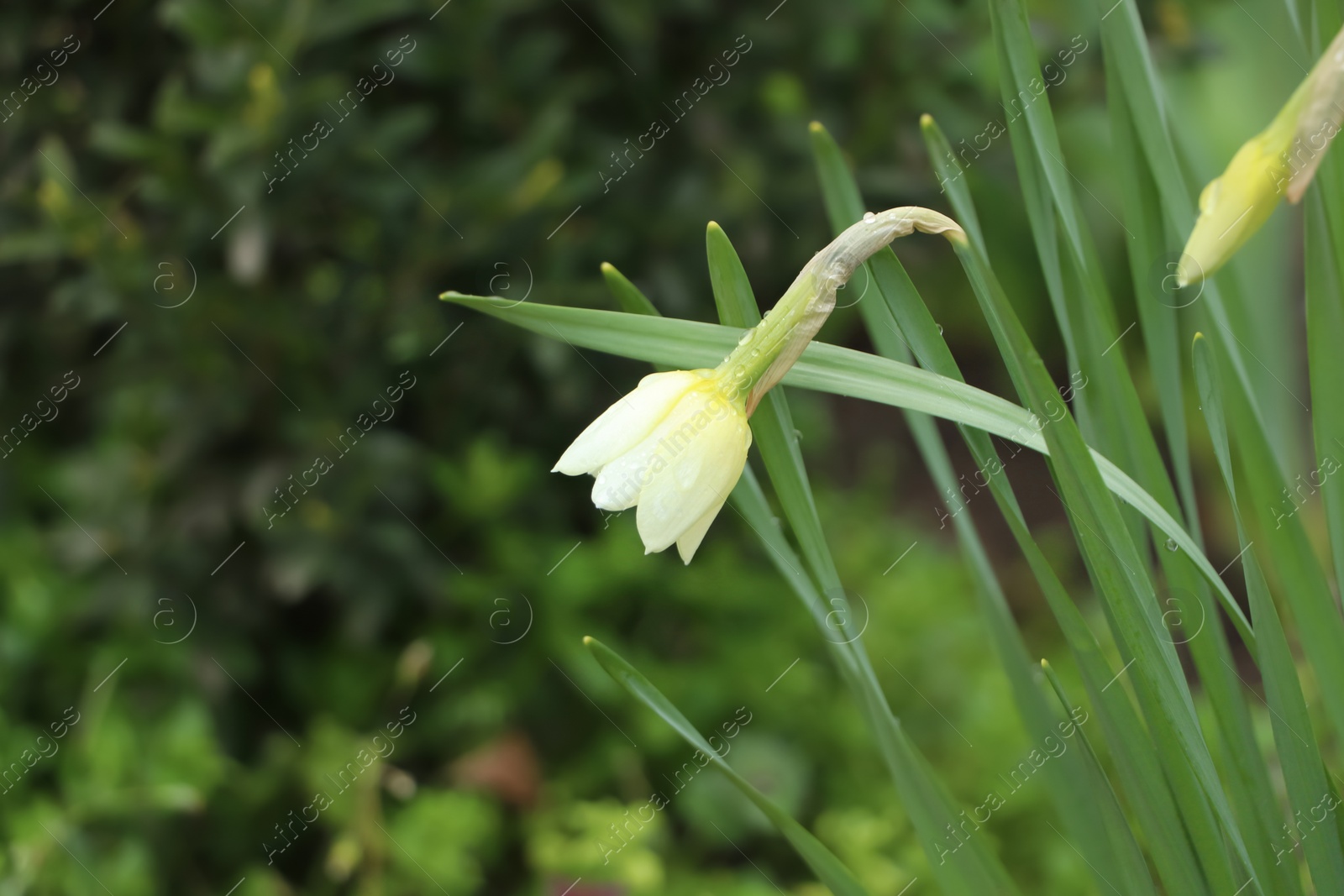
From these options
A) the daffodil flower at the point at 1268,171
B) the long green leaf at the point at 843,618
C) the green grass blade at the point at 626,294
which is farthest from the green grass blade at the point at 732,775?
the daffodil flower at the point at 1268,171

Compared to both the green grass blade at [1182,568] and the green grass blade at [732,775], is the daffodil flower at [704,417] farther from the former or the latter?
the green grass blade at [1182,568]

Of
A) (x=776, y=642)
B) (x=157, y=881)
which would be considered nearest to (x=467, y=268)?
(x=776, y=642)

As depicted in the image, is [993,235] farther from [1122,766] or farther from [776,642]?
[1122,766]

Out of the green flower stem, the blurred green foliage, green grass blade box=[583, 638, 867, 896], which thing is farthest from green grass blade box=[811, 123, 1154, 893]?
the blurred green foliage

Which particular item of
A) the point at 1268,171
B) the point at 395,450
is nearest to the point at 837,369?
the point at 1268,171

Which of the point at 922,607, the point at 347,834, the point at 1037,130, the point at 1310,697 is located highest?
the point at 1037,130

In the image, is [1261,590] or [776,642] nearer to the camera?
[1261,590]

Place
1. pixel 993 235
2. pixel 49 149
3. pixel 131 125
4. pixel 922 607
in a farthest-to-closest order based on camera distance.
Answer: pixel 993 235 → pixel 922 607 → pixel 131 125 → pixel 49 149

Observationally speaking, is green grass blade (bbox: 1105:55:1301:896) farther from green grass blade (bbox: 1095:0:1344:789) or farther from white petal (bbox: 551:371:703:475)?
white petal (bbox: 551:371:703:475)
